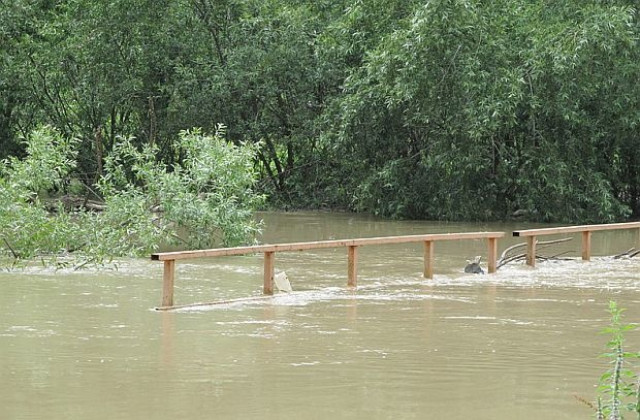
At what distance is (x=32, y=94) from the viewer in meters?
32.2

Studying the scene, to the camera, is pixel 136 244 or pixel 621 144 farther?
pixel 621 144

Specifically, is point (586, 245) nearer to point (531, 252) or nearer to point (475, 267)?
point (531, 252)

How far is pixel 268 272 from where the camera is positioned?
13.7 m

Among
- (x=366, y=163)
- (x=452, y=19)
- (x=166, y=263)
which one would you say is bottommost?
(x=166, y=263)

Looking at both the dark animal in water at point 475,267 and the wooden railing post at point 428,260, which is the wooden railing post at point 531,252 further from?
the wooden railing post at point 428,260

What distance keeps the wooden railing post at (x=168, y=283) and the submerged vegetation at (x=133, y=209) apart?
3.73 meters

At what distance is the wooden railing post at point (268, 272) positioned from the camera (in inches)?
538

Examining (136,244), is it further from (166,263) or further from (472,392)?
(472,392)

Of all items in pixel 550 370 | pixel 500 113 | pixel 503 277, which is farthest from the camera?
pixel 500 113

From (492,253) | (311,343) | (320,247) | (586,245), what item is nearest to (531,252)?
(492,253)

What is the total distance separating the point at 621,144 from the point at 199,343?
1998cm

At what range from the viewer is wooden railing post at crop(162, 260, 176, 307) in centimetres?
1245

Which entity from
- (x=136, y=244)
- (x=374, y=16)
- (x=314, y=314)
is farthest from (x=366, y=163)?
(x=314, y=314)

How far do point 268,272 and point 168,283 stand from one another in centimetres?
158
